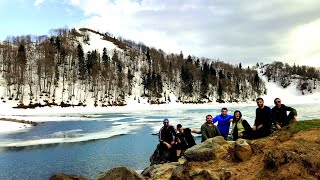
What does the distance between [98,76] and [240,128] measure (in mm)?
110916

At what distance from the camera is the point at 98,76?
12125 centimetres

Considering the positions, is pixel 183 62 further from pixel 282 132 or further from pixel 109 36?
pixel 282 132

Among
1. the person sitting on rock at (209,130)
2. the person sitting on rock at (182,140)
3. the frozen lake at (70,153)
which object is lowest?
the frozen lake at (70,153)

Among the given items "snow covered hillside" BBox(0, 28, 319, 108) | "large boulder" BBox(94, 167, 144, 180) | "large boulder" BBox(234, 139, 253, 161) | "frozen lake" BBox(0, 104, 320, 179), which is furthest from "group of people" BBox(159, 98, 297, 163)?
"snow covered hillside" BBox(0, 28, 319, 108)

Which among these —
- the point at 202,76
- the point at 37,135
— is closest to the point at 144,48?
the point at 202,76

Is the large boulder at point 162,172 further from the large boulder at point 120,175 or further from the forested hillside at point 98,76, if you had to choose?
the forested hillside at point 98,76

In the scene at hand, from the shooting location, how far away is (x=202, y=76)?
14188 cm

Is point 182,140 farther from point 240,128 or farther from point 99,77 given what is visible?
point 99,77

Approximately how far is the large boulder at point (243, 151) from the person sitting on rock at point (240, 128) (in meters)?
2.65

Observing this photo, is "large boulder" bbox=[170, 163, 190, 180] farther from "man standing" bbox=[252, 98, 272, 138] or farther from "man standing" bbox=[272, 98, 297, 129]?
"man standing" bbox=[272, 98, 297, 129]

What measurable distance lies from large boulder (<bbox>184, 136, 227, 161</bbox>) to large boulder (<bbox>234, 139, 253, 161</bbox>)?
0.81 metres

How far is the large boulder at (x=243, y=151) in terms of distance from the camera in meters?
10.4

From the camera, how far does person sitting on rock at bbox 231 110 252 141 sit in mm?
13308

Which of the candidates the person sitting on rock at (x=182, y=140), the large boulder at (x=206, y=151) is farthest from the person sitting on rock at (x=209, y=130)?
the large boulder at (x=206, y=151)
